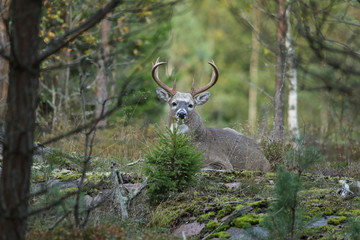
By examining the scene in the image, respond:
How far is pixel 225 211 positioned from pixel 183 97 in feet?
14.7

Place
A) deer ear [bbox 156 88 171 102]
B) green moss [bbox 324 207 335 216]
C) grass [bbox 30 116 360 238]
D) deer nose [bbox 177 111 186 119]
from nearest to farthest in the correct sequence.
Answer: green moss [bbox 324 207 335 216] → grass [bbox 30 116 360 238] → deer nose [bbox 177 111 186 119] → deer ear [bbox 156 88 171 102]

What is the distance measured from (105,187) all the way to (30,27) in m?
3.38

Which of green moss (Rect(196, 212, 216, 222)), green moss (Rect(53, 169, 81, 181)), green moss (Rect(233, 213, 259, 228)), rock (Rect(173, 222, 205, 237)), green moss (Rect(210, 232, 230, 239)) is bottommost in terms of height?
rock (Rect(173, 222, 205, 237))

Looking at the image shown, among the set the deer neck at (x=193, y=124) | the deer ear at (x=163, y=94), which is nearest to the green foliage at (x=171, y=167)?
the deer neck at (x=193, y=124)

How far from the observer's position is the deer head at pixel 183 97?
9.49 m

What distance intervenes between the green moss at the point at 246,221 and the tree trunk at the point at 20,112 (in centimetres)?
242

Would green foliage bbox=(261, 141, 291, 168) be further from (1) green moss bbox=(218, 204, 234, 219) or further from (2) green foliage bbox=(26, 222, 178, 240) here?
(2) green foliage bbox=(26, 222, 178, 240)

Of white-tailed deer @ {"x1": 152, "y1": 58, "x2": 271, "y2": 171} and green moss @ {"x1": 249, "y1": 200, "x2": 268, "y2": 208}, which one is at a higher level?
white-tailed deer @ {"x1": 152, "y1": 58, "x2": 271, "y2": 171}

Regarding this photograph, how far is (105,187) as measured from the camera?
648 cm

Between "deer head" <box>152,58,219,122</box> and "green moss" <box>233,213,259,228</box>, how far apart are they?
408 centimetres

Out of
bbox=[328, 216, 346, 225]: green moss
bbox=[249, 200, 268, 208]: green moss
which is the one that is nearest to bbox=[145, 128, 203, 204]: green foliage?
bbox=[249, 200, 268, 208]: green moss

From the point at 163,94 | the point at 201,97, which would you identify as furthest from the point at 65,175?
the point at 201,97

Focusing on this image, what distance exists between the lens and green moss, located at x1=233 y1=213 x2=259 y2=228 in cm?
514

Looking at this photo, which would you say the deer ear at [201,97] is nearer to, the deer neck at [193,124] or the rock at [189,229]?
the deer neck at [193,124]
